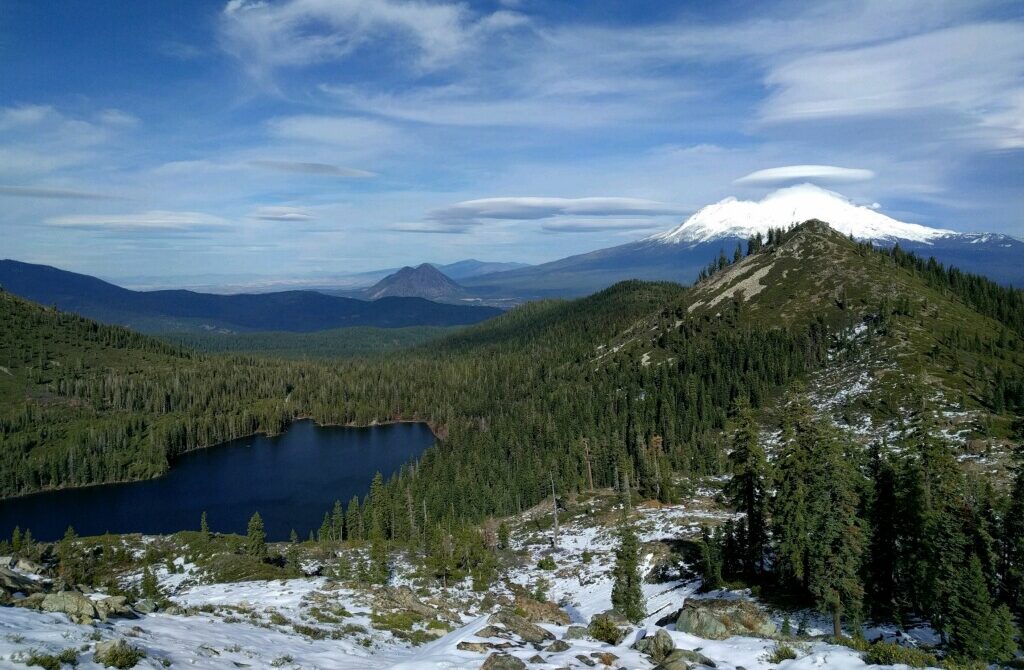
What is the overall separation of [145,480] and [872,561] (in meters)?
209

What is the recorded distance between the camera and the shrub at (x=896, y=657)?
26781mm

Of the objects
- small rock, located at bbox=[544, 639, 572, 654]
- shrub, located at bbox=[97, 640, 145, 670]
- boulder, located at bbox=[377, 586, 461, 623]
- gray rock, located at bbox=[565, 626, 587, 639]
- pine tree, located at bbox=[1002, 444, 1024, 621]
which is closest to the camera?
shrub, located at bbox=[97, 640, 145, 670]

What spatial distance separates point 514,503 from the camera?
418 feet

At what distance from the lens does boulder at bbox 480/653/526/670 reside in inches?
1018

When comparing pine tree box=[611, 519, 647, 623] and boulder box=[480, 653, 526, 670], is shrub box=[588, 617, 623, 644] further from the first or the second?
pine tree box=[611, 519, 647, 623]

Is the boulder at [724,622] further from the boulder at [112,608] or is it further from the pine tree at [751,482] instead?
the boulder at [112,608]

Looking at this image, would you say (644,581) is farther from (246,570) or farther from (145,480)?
(145,480)

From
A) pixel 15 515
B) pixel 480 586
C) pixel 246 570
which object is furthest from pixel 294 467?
pixel 480 586

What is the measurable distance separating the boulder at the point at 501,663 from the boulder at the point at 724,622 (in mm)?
14480

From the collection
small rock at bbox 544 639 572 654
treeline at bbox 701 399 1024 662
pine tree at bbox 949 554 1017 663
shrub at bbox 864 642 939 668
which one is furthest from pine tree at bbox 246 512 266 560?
pine tree at bbox 949 554 1017 663

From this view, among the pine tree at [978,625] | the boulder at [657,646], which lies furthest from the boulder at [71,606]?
the pine tree at [978,625]

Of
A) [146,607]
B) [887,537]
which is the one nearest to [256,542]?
[146,607]

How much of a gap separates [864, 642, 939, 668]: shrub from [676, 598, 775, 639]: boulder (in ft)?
26.0

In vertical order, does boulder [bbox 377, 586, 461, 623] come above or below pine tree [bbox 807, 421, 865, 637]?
below
